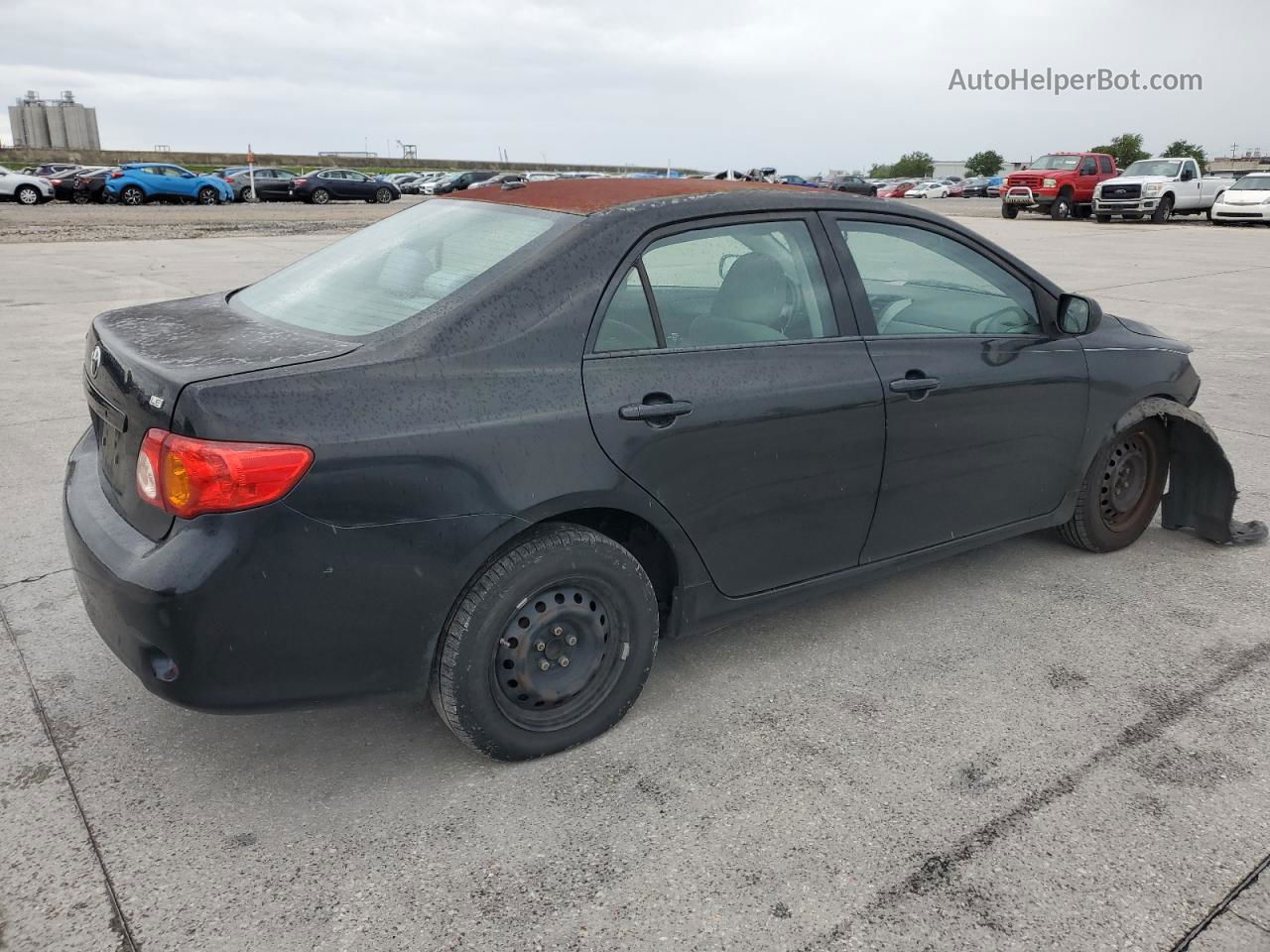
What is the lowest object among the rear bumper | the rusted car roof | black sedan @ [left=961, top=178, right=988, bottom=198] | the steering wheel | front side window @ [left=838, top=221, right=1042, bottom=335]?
the rear bumper

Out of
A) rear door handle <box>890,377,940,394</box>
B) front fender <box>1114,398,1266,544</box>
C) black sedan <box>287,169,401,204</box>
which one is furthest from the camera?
black sedan <box>287,169,401,204</box>

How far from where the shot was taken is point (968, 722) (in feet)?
9.98

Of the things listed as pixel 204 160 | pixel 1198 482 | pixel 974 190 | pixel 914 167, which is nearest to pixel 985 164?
pixel 914 167

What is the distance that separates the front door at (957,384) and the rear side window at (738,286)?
6.3 inches

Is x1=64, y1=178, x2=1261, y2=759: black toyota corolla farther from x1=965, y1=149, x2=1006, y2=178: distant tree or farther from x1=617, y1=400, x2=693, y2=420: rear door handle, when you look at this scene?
x1=965, y1=149, x2=1006, y2=178: distant tree

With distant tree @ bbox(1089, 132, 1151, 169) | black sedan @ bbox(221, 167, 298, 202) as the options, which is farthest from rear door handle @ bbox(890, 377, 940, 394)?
distant tree @ bbox(1089, 132, 1151, 169)

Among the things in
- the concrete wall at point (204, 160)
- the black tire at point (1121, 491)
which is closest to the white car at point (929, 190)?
the concrete wall at point (204, 160)

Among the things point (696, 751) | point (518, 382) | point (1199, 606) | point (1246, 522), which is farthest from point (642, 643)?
point (1246, 522)

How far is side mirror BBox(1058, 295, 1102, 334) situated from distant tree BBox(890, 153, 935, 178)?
12611cm

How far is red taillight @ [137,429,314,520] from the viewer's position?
7.53ft

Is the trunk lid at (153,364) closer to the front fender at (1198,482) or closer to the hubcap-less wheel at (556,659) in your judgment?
the hubcap-less wheel at (556,659)

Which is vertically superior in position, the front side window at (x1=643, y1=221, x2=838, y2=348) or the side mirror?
the front side window at (x1=643, y1=221, x2=838, y2=348)

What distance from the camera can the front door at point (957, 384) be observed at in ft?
11.0

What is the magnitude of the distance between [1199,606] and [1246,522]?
972 millimetres
